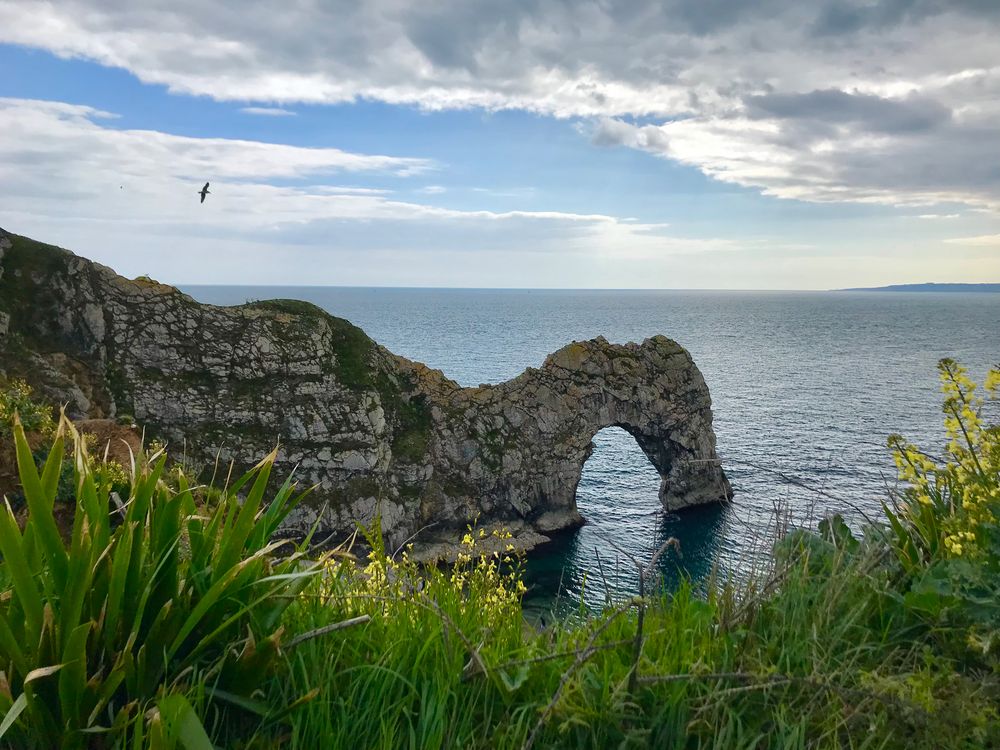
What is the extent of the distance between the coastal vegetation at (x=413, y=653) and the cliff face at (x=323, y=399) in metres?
32.6

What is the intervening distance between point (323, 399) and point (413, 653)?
1681 inches

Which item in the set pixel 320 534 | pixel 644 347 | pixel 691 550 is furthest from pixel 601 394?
pixel 320 534

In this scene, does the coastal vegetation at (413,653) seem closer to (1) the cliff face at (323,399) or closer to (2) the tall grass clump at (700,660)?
(2) the tall grass clump at (700,660)

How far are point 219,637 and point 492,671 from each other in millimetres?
1248

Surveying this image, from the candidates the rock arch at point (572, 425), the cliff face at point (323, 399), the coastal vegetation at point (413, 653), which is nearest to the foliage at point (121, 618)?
the coastal vegetation at point (413, 653)

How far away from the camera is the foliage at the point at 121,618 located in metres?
2.56

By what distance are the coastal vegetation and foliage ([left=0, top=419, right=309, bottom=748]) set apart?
0.01m

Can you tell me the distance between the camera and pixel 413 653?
10.9ft

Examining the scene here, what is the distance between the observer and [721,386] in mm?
101312

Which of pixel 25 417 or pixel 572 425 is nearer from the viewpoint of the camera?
pixel 25 417

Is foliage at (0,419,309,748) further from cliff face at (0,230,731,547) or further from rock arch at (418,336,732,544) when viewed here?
rock arch at (418,336,732,544)

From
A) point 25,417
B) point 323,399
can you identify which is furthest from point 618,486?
point 25,417

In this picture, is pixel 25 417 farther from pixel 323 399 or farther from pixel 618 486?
pixel 618 486

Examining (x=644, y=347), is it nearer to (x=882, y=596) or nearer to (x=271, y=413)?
(x=271, y=413)
